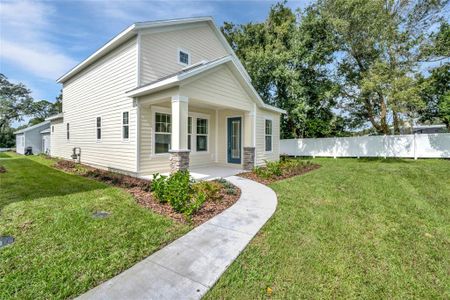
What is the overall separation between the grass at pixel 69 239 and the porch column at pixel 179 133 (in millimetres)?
1828

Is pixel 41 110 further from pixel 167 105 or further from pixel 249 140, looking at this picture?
pixel 249 140

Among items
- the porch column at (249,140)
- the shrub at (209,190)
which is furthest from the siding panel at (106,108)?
the porch column at (249,140)

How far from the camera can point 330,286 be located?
8.80ft

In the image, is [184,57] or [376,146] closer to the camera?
[184,57]

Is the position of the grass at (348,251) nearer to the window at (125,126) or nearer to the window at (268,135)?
the window at (268,135)

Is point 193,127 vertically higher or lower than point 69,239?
higher

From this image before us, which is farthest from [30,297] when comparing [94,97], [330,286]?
[94,97]

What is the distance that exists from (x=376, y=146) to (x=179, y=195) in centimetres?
1669

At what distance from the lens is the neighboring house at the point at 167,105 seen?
789 cm

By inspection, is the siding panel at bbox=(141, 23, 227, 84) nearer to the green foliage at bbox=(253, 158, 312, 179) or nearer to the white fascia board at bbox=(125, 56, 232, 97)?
the white fascia board at bbox=(125, 56, 232, 97)

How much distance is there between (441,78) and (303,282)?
21973 mm

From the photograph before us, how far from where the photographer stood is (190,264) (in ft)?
10.00

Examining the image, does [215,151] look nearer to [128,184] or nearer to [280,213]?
[128,184]

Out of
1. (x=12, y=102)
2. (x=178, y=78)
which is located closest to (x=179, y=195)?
(x=178, y=78)
